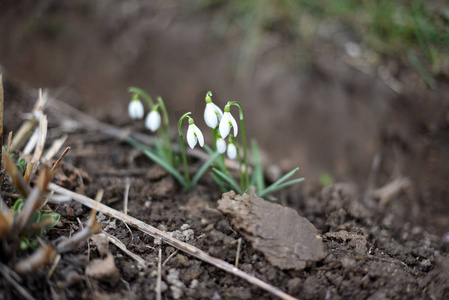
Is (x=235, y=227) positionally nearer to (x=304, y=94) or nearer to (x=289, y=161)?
(x=289, y=161)

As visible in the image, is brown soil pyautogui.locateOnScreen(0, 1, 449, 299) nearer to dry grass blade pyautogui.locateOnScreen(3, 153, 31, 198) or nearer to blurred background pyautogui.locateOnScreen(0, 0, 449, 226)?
blurred background pyautogui.locateOnScreen(0, 0, 449, 226)

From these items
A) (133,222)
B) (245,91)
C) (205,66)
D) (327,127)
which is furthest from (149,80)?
(133,222)

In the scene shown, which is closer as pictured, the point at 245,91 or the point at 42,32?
the point at 245,91

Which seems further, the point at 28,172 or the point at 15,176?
the point at 28,172

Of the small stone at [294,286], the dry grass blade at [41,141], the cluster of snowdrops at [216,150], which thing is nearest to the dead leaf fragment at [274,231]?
the small stone at [294,286]

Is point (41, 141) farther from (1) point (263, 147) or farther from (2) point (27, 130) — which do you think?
(1) point (263, 147)

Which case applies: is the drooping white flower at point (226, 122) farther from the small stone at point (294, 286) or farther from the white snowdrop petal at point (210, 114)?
the small stone at point (294, 286)

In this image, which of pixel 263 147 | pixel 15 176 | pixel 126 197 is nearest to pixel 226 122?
pixel 126 197
